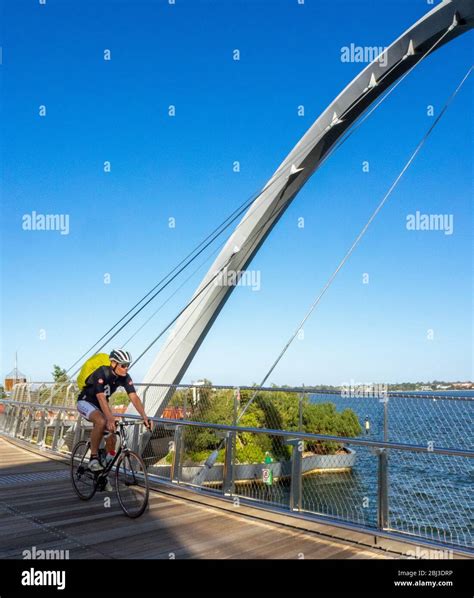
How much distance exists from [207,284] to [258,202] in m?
3.05

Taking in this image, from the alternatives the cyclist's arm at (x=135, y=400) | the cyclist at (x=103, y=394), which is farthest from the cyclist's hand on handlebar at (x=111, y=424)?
the cyclist's arm at (x=135, y=400)

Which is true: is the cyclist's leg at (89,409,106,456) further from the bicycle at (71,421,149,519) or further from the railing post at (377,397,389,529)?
the railing post at (377,397,389,529)

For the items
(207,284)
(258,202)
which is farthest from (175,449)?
(258,202)

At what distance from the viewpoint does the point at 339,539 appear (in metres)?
4.85

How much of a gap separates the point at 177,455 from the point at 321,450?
13.5 ft

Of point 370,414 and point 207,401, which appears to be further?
point 207,401

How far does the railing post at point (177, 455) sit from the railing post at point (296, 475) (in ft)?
7.00

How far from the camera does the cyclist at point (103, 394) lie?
19.2 ft

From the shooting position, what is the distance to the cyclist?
5867mm

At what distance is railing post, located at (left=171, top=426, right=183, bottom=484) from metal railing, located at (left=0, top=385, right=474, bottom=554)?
0.04 feet

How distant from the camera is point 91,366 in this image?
636 cm

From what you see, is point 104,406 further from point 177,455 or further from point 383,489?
point 383,489
